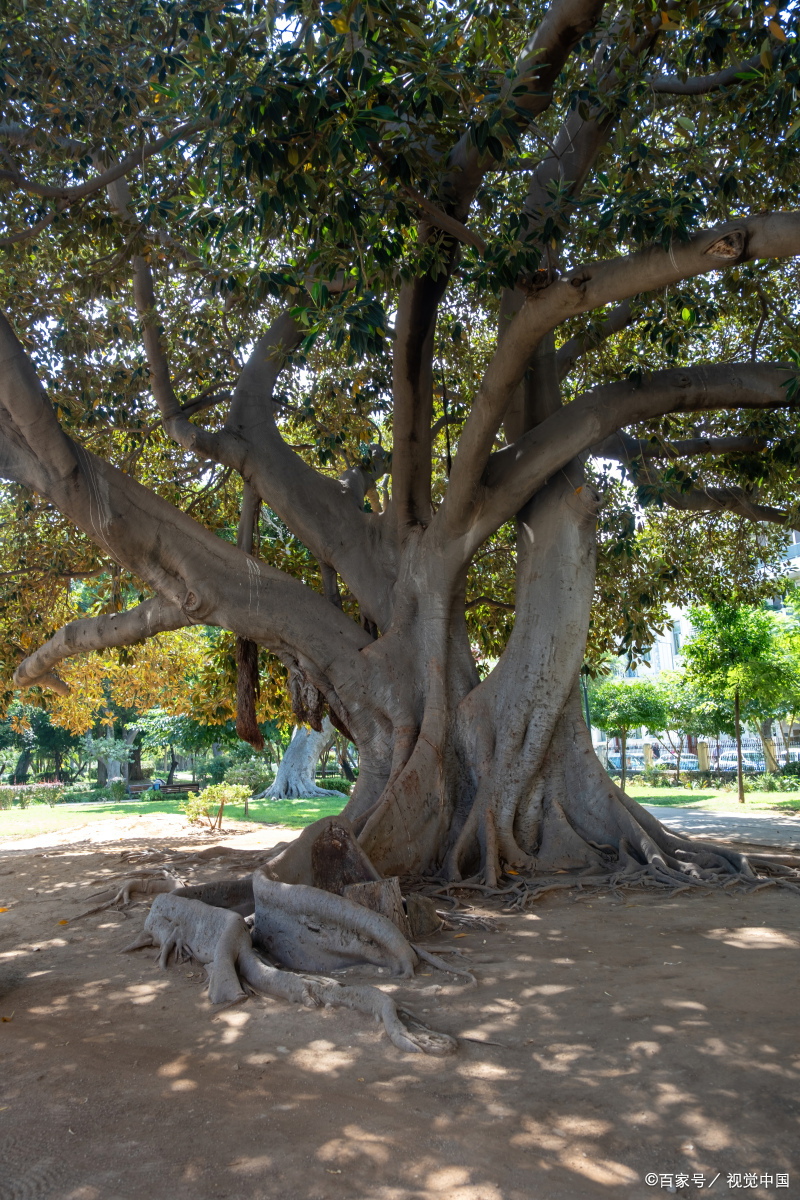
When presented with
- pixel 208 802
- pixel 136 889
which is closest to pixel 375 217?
pixel 136 889

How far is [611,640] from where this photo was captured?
40.2 feet

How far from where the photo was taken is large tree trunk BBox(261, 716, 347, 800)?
Result: 84.1ft

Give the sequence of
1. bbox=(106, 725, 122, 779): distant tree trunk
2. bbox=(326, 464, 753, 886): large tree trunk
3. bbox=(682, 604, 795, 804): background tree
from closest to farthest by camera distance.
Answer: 1. bbox=(326, 464, 753, 886): large tree trunk
2. bbox=(682, 604, 795, 804): background tree
3. bbox=(106, 725, 122, 779): distant tree trunk

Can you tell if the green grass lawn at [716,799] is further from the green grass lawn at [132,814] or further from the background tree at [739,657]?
the green grass lawn at [132,814]

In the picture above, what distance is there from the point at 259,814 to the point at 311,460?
9.55 meters

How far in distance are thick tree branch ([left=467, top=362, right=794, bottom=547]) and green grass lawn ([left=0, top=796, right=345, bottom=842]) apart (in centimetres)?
941

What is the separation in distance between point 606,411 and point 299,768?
65.8 ft

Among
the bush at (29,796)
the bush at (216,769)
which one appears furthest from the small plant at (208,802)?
the bush at (216,769)

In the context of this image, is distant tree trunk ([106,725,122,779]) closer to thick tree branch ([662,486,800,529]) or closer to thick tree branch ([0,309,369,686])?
thick tree branch ([0,309,369,686])

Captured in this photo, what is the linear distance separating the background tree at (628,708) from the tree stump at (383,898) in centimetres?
1940

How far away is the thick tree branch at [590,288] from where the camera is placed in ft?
16.4

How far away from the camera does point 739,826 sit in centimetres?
1329

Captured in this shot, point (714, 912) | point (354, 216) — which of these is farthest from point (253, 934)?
point (354, 216)

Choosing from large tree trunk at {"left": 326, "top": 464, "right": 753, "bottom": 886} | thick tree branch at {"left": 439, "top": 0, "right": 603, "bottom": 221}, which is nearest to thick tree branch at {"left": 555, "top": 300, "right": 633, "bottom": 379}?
Result: large tree trunk at {"left": 326, "top": 464, "right": 753, "bottom": 886}
